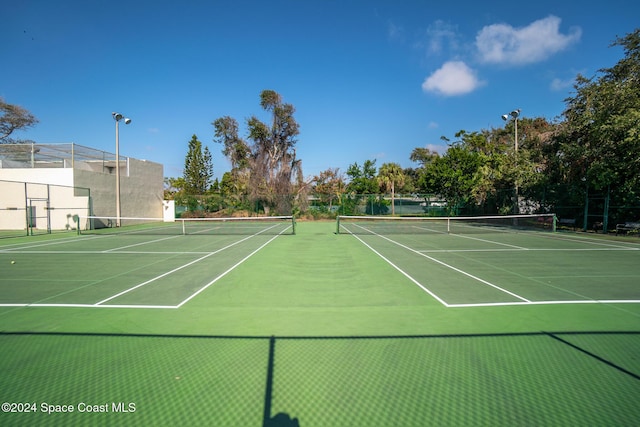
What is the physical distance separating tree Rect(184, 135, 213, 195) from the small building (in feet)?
75.5

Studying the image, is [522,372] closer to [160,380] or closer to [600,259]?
[160,380]

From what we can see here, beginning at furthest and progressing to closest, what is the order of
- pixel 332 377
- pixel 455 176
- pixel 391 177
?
pixel 391 177
pixel 455 176
pixel 332 377

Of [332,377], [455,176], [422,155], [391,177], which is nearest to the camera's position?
[332,377]

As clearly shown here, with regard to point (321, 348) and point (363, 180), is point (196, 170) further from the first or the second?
point (321, 348)

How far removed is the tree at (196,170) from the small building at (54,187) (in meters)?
23.0

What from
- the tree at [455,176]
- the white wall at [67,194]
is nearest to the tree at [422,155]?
the tree at [455,176]

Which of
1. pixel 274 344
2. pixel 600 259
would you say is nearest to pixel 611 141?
pixel 600 259

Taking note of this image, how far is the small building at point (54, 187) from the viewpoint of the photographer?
23359 mm

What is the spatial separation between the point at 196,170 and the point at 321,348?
176ft

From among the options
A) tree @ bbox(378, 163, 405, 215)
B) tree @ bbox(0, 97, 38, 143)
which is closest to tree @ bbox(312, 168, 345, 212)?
tree @ bbox(378, 163, 405, 215)

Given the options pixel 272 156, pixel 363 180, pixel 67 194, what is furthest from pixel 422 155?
pixel 67 194

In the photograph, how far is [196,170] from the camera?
2098 inches

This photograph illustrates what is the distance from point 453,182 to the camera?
33.7 metres

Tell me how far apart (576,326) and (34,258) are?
48.8 feet
